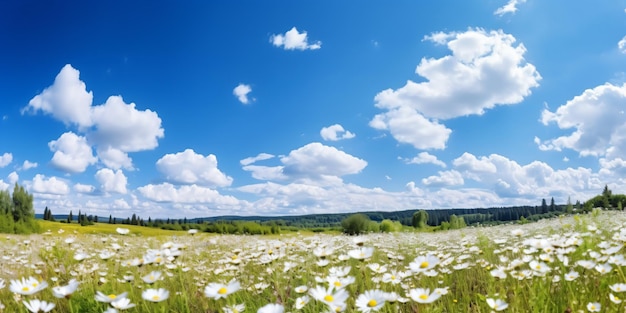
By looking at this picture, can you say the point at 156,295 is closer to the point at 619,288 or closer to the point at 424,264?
the point at 424,264

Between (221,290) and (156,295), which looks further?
(156,295)

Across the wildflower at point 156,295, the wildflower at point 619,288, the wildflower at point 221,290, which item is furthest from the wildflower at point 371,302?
the wildflower at point 619,288

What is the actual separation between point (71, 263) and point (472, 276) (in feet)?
18.0

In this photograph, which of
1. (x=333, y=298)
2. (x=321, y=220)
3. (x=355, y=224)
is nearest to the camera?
(x=333, y=298)

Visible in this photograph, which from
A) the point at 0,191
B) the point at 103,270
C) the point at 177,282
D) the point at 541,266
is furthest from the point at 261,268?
the point at 0,191

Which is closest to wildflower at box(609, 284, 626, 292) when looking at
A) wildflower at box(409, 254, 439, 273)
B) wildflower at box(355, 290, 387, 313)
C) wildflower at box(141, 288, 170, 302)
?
wildflower at box(409, 254, 439, 273)

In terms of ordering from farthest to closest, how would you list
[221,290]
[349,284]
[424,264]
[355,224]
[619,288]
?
[355,224] < [349,284] < [619,288] < [424,264] < [221,290]

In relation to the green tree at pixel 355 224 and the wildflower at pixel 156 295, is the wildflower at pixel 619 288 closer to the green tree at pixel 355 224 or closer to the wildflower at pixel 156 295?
the wildflower at pixel 156 295

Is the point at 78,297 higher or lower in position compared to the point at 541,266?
lower

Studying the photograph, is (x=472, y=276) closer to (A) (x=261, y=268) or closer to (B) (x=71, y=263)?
(A) (x=261, y=268)

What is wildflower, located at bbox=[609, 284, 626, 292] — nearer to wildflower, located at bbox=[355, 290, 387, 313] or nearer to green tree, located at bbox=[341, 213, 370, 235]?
wildflower, located at bbox=[355, 290, 387, 313]

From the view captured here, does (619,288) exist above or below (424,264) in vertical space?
below

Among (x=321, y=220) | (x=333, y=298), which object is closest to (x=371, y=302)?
(x=333, y=298)

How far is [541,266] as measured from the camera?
3.75 metres
